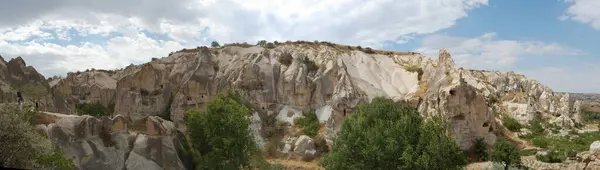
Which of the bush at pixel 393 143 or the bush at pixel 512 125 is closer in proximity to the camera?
the bush at pixel 393 143

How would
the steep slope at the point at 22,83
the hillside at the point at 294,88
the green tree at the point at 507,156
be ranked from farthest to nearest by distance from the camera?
the hillside at the point at 294,88, the green tree at the point at 507,156, the steep slope at the point at 22,83

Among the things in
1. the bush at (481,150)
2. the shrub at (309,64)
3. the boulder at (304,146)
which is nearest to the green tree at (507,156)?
the bush at (481,150)

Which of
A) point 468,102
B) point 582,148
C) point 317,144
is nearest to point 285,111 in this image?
point 317,144

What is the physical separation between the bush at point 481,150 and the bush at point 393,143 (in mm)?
12822

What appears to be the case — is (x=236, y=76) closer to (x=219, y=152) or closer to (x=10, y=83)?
(x=10, y=83)

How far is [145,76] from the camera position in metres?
42.2

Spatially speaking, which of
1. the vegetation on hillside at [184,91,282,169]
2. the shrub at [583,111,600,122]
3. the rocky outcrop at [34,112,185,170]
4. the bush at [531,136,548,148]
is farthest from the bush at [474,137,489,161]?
the shrub at [583,111,600,122]

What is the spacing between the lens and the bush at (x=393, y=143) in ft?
61.0

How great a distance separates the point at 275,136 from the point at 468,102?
14.6 meters

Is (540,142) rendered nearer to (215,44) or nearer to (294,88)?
(294,88)

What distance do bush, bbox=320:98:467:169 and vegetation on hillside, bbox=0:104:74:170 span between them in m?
11.8

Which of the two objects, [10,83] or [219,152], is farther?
[10,83]

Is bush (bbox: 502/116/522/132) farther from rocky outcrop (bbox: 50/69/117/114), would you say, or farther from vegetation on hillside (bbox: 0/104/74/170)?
vegetation on hillside (bbox: 0/104/74/170)

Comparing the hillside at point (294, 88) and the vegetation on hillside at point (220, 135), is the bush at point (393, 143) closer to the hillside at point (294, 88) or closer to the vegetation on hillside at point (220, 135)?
the vegetation on hillside at point (220, 135)
